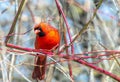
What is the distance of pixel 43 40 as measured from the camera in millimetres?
2658

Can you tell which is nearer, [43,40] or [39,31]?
[39,31]

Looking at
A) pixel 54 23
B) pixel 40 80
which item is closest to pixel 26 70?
pixel 40 80

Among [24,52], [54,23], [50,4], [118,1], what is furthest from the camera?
[50,4]

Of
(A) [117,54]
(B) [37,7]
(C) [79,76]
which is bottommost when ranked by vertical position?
(C) [79,76]

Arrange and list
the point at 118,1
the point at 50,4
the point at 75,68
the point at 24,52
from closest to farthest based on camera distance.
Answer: the point at 24,52
the point at 118,1
the point at 75,68
the point at 50,4

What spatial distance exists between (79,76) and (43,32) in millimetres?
2295

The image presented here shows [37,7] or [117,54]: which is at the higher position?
[37,7]

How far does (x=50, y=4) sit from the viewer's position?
5.08 metres

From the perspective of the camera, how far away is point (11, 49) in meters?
2.05

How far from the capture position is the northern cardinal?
2.57m

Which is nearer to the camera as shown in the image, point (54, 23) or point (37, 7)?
point (54, 23)

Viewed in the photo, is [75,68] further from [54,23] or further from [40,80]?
[40,80]

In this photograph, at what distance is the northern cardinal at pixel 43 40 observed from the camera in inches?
101

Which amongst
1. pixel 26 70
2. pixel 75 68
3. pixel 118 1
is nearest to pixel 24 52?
pixel 118 1
